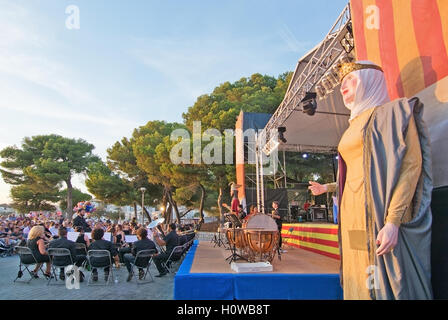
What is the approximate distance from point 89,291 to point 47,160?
25909mm

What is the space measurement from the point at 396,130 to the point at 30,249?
24.5ft

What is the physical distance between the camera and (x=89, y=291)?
5.28 metres

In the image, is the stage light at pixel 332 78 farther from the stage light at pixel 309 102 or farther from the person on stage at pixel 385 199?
the person on stage at pixel 385 199

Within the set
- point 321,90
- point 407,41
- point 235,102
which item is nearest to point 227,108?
point 235,102

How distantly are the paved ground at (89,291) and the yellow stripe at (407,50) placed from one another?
4558 millimetres

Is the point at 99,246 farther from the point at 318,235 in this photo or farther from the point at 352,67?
the point at 352,67

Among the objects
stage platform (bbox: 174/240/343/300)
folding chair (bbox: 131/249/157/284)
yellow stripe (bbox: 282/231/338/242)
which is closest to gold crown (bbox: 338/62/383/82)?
stage platform (bbox: 174/240/343/300)

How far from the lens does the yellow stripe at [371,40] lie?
261cm

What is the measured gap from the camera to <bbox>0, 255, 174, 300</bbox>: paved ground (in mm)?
4848

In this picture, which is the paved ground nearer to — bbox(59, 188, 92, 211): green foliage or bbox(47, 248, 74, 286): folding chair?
bbox(47, 248, 74, 286): folding chair

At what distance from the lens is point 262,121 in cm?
1508

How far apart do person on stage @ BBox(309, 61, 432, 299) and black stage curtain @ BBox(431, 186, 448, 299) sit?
17cm
